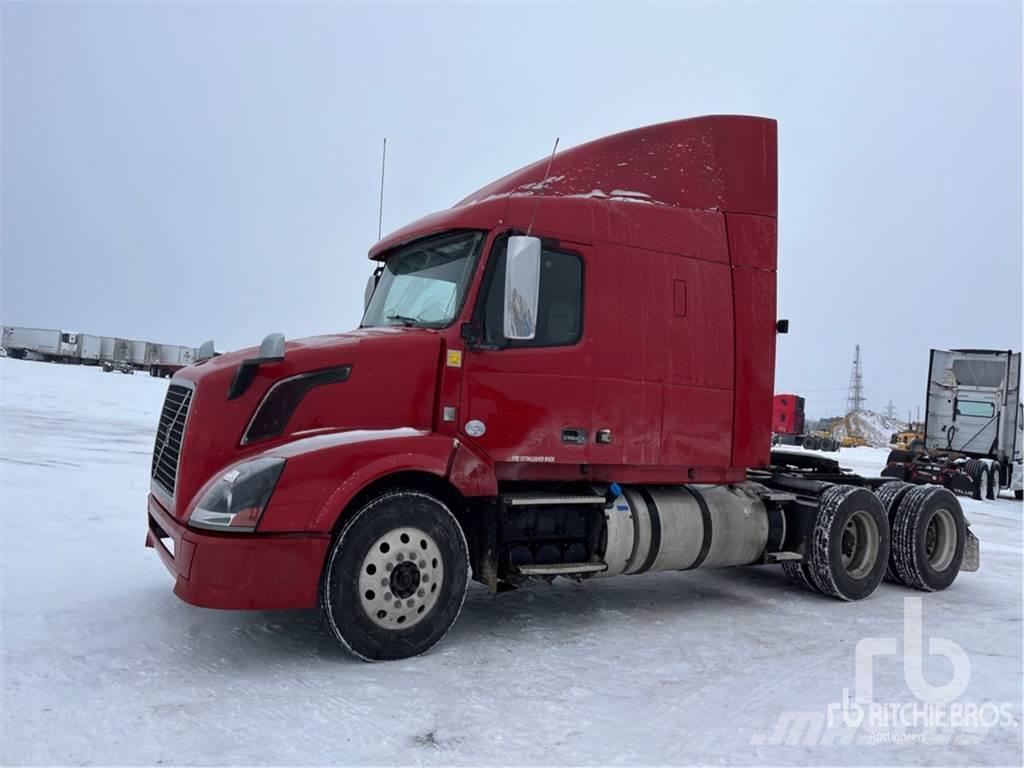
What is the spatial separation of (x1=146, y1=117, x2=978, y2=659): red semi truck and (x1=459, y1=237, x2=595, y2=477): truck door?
0.02 metres

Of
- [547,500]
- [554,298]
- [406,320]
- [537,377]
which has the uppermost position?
[554,298]

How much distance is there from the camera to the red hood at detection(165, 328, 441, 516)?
4848 mm

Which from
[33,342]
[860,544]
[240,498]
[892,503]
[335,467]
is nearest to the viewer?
[240,498]

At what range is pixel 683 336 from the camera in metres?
6.45

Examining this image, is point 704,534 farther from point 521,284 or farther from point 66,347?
point 66,347

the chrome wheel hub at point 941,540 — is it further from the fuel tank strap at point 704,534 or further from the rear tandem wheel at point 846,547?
the fuel tank strap at point 704,534

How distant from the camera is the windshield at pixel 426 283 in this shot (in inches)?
220

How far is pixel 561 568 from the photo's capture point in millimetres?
5602

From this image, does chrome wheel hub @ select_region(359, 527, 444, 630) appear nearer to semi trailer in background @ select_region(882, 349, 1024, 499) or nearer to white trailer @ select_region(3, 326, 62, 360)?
semi trailer in background @ select_region(882, 349, 1024, 499)

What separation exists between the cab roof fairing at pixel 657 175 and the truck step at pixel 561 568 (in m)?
2.48

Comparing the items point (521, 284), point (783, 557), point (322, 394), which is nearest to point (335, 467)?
point (322, 394)

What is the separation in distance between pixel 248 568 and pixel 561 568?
219cm

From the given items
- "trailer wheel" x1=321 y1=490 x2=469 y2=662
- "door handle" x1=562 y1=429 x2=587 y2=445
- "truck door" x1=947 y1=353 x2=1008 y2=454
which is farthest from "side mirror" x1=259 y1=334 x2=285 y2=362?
"truck door" x1=947 y1=353 x2=1008 y2=454

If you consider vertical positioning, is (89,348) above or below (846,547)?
above
